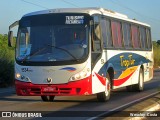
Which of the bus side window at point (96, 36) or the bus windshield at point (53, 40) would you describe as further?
the bus side window at point (96, 36)

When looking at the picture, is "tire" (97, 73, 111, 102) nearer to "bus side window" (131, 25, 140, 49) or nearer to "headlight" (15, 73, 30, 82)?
"headlight" (15, 73, 30, 82)

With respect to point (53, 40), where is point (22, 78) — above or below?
below

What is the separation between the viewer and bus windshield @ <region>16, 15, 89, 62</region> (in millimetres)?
14672

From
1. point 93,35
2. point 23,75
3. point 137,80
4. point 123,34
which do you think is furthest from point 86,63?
point 137,80

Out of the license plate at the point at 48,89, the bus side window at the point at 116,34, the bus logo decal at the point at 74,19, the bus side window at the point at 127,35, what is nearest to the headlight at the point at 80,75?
the license plate at the point at 48,89

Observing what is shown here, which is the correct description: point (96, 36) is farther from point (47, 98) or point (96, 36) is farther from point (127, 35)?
point (127, 35)

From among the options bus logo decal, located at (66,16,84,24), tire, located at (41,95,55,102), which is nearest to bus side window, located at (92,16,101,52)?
bus logo decal, located at (66,16,84,24)

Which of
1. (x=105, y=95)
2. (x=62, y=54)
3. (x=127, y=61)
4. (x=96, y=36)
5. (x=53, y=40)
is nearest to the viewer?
(x=62, y=54)

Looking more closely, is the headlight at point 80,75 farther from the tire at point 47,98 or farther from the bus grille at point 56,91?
the tire at point 47,98

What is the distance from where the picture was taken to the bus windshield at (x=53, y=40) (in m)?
14.7

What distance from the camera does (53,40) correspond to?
14.9 m

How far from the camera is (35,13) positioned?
15680 mm

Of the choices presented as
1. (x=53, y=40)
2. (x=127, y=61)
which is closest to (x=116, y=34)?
(x=127, y=61)

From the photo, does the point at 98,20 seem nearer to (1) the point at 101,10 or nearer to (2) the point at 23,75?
(1) the point at 101,10
